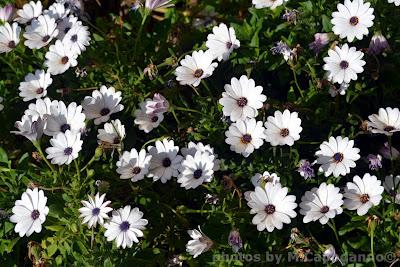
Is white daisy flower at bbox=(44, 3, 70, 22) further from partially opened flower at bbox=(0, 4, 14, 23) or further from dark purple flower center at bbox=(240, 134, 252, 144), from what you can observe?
dark purple flower center at bbox=(240, 134, 252, 144)

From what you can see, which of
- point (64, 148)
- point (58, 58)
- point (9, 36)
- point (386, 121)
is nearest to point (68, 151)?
point (64, 148)

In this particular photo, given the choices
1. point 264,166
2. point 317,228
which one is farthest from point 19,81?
point 317,228

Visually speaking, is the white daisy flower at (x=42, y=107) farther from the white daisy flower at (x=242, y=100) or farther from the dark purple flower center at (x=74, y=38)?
the white daisy flower at (x=242, y=100)

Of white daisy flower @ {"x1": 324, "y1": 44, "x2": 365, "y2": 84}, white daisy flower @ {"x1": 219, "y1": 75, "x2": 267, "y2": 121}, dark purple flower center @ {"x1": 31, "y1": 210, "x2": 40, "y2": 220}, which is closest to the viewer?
dark purple flower center @ {"x1": 31, "y1": 210, "x2": 40, "y2": 220}

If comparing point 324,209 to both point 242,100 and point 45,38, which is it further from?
point 45,38

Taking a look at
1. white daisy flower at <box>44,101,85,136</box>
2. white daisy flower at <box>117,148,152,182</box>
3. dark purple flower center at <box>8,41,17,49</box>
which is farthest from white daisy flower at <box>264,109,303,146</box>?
dark purple flower center at <box>8,41,17,49</box>

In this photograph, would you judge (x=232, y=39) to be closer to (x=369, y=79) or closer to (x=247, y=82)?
(x=247, y=82)
